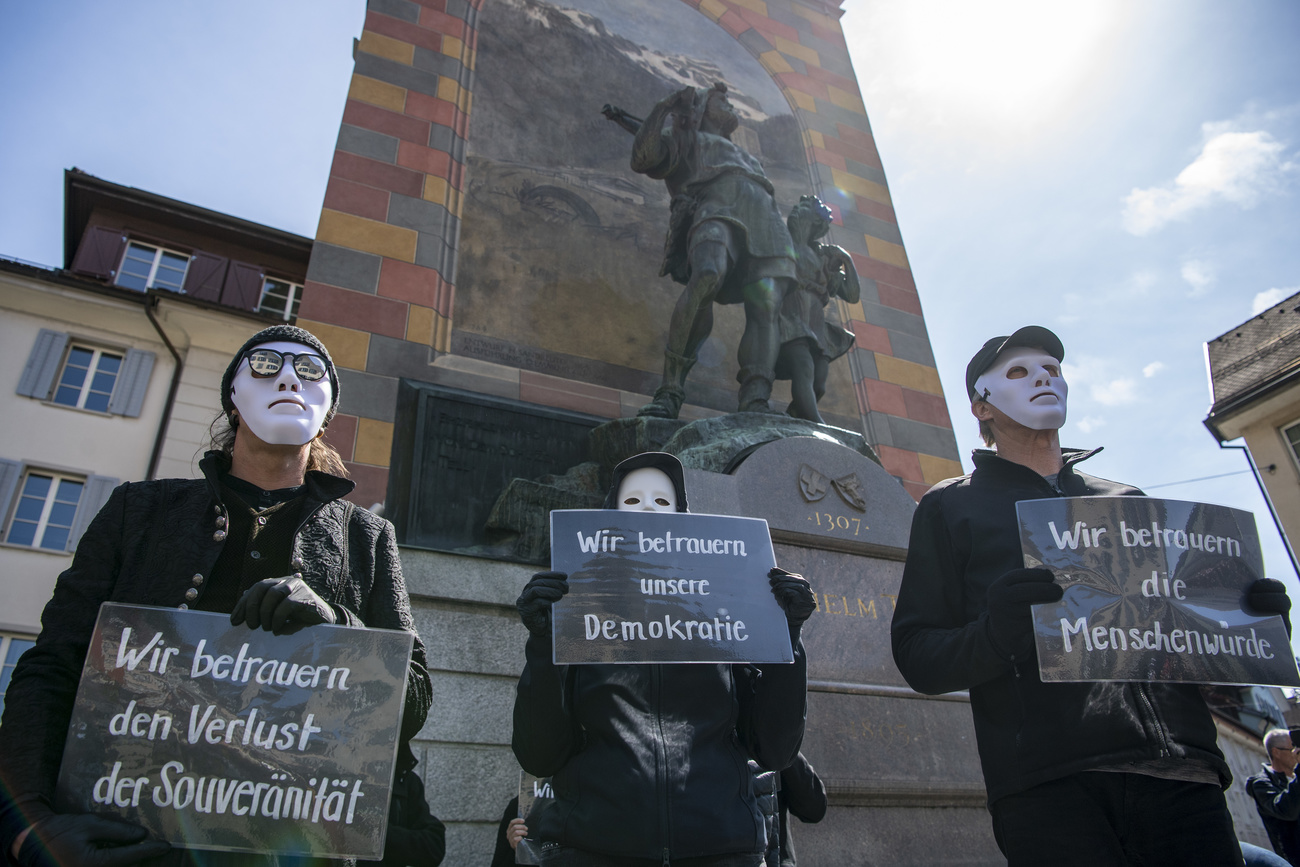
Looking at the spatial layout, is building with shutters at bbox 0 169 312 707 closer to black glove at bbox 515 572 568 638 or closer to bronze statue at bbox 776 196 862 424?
bronze statue at bbox 776 196 862 424

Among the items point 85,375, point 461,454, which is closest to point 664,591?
point 461,454

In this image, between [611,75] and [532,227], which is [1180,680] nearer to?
[532,227]

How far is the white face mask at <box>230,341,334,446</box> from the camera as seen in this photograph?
2057mm

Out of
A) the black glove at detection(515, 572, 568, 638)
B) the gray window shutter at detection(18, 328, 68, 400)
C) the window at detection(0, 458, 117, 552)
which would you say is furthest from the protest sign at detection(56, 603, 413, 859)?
the gray window shutter at detection(18, 328, 68, 400)

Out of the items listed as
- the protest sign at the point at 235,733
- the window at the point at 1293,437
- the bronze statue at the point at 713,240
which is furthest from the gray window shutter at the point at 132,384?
the window at the point at 1293,437

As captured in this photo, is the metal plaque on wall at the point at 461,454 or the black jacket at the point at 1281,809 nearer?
the black jacket at the point at 1281,809

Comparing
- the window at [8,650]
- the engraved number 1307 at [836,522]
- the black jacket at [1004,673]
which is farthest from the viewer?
the window at [8,650]

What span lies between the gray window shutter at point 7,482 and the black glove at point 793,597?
14.1 meters

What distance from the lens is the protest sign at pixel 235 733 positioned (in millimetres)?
1566

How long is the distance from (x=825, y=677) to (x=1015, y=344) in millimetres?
1818

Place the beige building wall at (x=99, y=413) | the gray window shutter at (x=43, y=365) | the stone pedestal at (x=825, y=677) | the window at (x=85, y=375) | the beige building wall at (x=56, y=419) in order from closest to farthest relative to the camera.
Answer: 1. the stone pedestal at (x=825, y=677)
2. the beige building wall at (x=56, y=419)
3. the beige building wall at (x=99, y=413)
4. the gray window shutter at (x=43, y=365)
5. the window at (x=85, y=375)

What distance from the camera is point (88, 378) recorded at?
1422 cm

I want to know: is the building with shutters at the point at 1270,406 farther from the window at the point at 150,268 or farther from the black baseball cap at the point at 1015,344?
the window at the point at 150,268

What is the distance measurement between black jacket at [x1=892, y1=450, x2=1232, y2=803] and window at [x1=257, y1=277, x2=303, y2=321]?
15.9 meters
